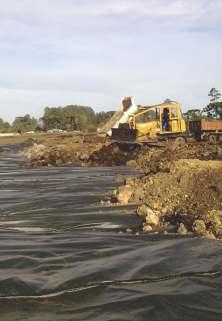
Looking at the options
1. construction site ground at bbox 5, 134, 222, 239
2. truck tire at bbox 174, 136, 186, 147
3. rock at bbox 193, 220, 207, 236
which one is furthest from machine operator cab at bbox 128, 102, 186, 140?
rock at bbox 193, 220, 207, 236

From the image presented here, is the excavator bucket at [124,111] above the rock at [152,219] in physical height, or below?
above

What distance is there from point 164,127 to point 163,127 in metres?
0.05

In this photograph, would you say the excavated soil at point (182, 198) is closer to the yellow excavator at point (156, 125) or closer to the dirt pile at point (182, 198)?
the dirt pile at point (182, 198)

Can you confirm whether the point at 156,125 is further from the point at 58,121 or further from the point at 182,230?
the point at 58,121

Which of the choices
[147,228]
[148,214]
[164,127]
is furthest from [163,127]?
[147,228]

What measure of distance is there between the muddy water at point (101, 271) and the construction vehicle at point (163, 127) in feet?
56.4

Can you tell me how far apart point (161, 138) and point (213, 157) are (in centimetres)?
632

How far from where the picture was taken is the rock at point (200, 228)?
769 centimetres

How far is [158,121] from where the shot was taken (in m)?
27.4

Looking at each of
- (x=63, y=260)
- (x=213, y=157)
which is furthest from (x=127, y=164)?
(x=63, y=260)

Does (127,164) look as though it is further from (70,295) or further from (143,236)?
(70,295)

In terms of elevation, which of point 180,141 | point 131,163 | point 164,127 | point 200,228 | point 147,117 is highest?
point 147,117

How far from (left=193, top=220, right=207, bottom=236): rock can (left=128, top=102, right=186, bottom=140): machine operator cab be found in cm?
1917

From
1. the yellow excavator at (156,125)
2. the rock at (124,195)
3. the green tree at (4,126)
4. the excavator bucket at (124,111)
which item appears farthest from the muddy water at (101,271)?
the green tree at (4,126)
